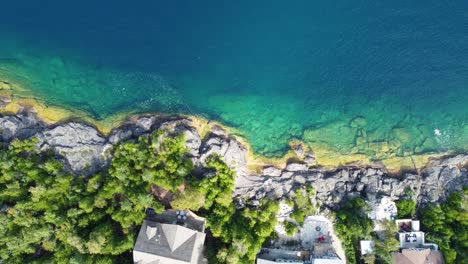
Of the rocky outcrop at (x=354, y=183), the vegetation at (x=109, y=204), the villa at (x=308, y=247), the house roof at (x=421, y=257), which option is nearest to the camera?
the vegetation at (x=109, y=204)

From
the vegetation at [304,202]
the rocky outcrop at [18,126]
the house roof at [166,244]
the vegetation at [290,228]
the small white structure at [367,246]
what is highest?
the rocky outcrop at [18,126]

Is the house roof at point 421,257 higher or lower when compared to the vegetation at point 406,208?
lower

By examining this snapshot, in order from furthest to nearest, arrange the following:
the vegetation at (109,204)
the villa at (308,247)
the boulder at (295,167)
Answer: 1. the boulder at (295,167)
2. the villa at (308,247)
3. the vegetation at (109,204)

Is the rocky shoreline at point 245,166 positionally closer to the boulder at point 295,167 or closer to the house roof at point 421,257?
the boulder at point 295,167

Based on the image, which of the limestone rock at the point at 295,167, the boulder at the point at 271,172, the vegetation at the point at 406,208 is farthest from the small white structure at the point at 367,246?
the boulder at the point at 271,172

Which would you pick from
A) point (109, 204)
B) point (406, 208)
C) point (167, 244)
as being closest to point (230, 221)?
point (167, 244)

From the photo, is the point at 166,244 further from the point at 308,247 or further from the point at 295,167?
the point at 295,167
